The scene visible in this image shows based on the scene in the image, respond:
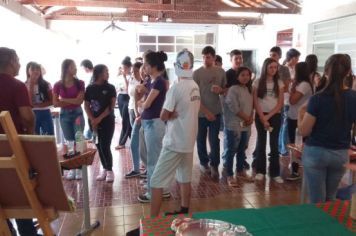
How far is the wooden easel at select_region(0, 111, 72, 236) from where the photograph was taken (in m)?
1.28

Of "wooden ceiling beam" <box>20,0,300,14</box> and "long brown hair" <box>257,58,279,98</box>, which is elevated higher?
"wooden ceiling beam" <box>20,0,300,14</box>

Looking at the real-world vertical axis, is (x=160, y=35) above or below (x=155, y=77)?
above

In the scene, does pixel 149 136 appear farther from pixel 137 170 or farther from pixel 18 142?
pixel 18 142

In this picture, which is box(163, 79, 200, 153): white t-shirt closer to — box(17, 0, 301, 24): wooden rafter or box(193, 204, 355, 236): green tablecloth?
box(193, 204, 355, 236): green tablecloth

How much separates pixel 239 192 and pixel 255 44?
27.8 feet

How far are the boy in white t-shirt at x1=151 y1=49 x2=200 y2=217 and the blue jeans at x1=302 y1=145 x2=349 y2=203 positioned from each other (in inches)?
31.5

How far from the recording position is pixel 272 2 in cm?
861

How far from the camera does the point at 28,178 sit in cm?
133

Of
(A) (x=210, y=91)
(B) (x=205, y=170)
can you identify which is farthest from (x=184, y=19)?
(B) (x=205, y=170)

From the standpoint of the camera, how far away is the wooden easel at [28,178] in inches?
50.3

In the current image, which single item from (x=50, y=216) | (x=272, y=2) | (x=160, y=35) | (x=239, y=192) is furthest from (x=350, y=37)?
(x=160, y=35)

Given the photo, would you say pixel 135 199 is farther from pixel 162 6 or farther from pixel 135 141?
pixel 162 6

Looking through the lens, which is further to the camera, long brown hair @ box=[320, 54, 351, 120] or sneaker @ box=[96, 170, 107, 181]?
sneaker @ box=[96, 170, 107, 181]

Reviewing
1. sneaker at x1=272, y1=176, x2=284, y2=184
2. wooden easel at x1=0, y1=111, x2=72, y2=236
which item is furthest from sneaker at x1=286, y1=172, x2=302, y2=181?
wooden easel at x1=0, y1=111, x2=72, y2=236
